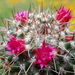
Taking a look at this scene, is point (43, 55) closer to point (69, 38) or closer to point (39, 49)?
point (39, 49)

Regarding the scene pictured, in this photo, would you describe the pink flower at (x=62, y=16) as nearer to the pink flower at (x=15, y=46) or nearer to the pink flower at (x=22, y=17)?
the pink flower at (x=22, y=17)

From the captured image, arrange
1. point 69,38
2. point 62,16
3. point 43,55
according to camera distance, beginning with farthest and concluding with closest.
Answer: point 62,16, point 69,38, point 43,55

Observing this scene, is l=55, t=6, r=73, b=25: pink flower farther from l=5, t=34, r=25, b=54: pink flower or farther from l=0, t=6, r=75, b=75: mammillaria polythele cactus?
l=5, t=34, r=25, b=54: pink flower

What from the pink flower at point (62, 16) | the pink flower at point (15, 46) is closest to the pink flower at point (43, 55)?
the pink flower at point (15, 46)

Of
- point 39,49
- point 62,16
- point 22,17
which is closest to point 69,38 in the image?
point 62,16

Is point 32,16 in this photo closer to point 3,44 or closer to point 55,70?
point 3,44

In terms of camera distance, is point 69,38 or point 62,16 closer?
point 69,38

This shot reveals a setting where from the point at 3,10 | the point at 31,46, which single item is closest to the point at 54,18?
the point at 31,46

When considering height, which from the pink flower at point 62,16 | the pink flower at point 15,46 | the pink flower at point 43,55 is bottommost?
the pink flower at point 43,55
